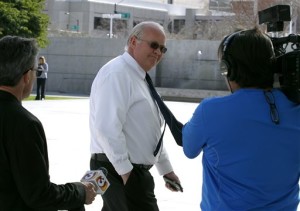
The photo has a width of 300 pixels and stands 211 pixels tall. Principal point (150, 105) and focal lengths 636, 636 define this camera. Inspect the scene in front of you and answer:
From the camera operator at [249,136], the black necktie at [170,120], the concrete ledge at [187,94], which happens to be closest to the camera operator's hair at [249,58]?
the camera operator at [249,136]

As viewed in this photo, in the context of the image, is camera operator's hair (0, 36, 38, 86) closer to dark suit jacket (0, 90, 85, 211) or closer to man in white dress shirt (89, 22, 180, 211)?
dark suit jacket (0, 90, 85, 211)

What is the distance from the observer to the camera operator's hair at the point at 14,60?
296 centimetres

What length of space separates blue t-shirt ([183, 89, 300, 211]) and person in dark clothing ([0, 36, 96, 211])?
2.31ft

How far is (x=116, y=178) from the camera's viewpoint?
4320mm

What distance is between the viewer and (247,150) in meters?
2.83

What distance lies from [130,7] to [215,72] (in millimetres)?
30576

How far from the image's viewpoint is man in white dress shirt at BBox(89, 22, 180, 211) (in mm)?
4117

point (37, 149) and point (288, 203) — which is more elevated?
point (37, 149)

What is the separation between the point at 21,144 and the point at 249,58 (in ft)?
3.58

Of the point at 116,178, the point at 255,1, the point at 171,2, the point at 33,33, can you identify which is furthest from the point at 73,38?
the point at 171,2

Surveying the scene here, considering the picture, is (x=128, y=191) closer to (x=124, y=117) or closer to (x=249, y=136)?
(x=124, y=117)

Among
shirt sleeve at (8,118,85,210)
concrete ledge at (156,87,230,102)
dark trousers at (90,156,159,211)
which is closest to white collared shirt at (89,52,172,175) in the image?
dark trousers at (90,156,159,211)

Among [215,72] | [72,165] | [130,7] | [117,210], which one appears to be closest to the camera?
[117,210]

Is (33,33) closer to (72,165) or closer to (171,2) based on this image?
(72,165)
